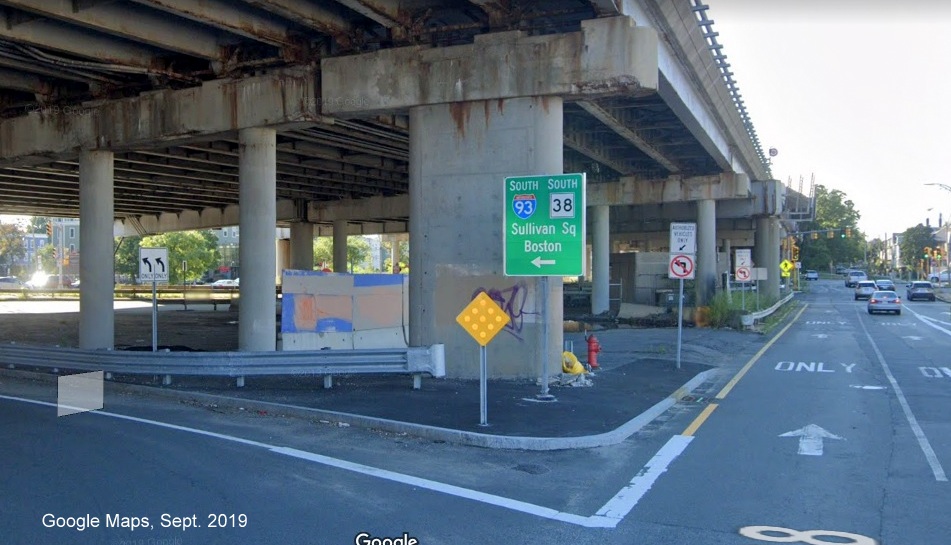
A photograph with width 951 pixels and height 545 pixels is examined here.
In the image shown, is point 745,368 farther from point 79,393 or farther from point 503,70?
point 79,393

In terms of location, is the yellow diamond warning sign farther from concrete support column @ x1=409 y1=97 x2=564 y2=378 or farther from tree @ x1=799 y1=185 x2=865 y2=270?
tree @ x1=799 y1=185 x2=865 y2=270

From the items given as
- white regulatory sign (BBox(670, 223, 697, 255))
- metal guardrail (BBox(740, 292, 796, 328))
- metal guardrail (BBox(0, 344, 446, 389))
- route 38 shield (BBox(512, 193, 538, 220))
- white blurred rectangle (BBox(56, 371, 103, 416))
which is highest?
route 38 shield (BBox(512, 193, 538, 220))

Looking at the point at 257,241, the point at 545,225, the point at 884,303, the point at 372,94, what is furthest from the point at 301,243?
the point at 545,225

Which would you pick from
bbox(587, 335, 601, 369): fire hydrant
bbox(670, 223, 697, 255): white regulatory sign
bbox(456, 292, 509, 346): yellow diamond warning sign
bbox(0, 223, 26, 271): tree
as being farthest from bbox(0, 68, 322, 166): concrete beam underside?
bbox(0, 223, 26, 271): tree

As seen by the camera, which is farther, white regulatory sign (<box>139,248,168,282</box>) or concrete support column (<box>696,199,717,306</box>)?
concrete support column (<box>696,199,717,306</box>)

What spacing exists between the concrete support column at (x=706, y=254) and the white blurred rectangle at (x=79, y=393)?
1139 inches

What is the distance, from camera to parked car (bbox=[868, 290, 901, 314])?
44.5 m

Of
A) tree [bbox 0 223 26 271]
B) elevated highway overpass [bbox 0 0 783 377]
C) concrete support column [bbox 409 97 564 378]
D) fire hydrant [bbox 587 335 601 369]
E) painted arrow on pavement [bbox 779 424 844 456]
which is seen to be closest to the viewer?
painted arrow on pavement [bbox 779 424 844 456]

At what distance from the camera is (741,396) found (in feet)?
48.9

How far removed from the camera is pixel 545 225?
13.1 m

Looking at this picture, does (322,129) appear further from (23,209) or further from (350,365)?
(23,209)

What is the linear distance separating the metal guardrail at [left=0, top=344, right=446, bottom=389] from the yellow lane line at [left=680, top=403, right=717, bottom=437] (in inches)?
179

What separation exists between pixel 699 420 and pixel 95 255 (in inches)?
608

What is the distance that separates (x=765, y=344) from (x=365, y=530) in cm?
2237
